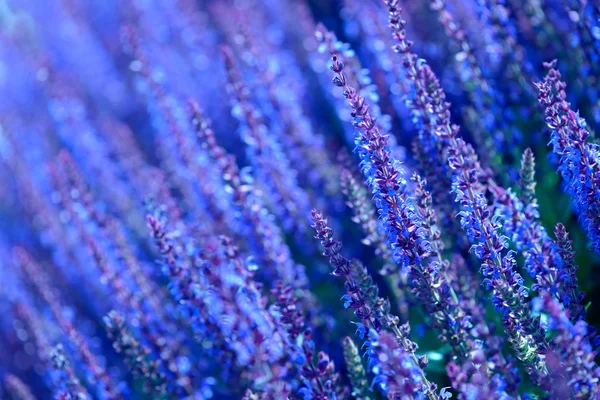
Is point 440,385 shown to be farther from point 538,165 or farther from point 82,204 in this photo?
point 82,204

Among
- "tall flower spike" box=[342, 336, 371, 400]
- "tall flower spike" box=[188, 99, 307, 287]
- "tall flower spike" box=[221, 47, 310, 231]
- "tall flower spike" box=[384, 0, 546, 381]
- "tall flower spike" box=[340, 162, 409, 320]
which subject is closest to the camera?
"tall flower spike" box=[384, 0, 546, 381]

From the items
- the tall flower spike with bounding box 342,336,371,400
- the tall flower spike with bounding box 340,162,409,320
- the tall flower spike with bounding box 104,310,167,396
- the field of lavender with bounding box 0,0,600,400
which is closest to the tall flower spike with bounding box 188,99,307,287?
the field of lavender with bounding box 0,0,600,400

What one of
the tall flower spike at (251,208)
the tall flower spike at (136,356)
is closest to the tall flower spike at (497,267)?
the tall flower spike at (251,208)

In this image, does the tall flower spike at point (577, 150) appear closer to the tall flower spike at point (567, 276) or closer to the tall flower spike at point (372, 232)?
the tall flower spike at point (567, 276)

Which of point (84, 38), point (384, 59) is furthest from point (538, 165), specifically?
point (84, 38)

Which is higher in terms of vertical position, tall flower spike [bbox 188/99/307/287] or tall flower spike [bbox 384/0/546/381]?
tall flower spike [bbox 188/99/307/287]

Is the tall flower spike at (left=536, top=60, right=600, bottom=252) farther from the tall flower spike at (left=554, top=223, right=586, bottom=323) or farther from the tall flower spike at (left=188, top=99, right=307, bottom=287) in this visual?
the tall flower spike at (left=188, top=99, right=307, bottom=287)

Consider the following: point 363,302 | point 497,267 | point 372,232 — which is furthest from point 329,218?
point 497,267
